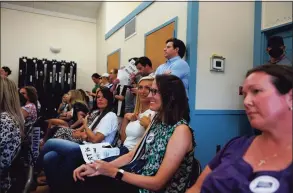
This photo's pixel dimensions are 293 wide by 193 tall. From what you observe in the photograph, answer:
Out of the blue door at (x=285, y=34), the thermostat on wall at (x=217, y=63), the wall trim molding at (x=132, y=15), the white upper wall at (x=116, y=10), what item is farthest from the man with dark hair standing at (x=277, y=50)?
the white upper wall at (x=116, y=10)

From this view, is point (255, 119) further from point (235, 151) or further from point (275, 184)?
point (235, 151)

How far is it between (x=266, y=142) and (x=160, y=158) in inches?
24.1

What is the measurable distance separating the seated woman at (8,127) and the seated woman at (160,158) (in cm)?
41

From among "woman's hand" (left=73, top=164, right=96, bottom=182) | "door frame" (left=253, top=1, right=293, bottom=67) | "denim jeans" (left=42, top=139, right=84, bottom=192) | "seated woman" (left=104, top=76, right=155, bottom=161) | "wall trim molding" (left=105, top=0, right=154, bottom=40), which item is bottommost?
"denim jeans" (left=42, top=139, right=84, bottom=192)

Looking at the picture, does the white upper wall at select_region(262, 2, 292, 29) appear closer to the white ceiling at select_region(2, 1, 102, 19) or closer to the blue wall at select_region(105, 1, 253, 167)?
the blue wall at select_region(105, 1, 253, 167)

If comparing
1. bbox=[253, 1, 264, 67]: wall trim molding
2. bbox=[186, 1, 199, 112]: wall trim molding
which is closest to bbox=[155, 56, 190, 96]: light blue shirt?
bbox=[186, 1, 199, 112]: wall trim molding

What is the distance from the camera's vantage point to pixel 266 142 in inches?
28.3

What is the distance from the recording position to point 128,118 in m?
2.19

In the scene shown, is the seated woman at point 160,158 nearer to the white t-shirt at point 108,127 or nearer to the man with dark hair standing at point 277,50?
the white t-shirt at point 108,127

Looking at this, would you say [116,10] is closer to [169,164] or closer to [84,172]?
[84,172]

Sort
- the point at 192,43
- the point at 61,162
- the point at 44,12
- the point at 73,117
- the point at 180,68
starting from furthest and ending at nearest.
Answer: the point at 44,12 < the point at 73,117 < the point at 192,43 < the point at 180,68 < the point at 61,162

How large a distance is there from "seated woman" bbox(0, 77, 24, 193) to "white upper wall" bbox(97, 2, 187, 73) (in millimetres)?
1849

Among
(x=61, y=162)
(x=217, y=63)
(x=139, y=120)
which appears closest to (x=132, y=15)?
(x=217, y=63)

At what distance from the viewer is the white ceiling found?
6.44 meters
